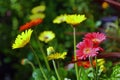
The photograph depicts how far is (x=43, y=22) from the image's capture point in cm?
216

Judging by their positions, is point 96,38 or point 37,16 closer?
point 96,38

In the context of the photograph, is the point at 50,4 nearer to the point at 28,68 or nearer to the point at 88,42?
the point at 28,68

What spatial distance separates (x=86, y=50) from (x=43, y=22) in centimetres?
119

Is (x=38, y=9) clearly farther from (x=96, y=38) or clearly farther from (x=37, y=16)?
(x=96, y=38)

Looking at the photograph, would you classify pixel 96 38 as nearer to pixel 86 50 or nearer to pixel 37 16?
pixel 86 50

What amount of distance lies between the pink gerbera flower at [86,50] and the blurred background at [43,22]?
3.15 ft

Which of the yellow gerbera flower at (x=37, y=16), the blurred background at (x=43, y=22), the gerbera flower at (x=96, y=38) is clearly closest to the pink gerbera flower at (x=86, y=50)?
the gerbera flower at (x=96, y=38)

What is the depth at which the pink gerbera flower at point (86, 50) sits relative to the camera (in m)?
0.96

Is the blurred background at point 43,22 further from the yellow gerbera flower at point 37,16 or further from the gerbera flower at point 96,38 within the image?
the gerbera flower at point 96,38

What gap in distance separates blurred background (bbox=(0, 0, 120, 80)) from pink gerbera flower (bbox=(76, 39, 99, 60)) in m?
0.96

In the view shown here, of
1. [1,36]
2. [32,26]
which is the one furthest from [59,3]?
[32,26]

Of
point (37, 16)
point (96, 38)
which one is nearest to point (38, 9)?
point (37, 16)

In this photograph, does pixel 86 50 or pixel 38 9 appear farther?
pixel 38 9

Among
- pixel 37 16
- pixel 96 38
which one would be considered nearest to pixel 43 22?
pixel 37 16
